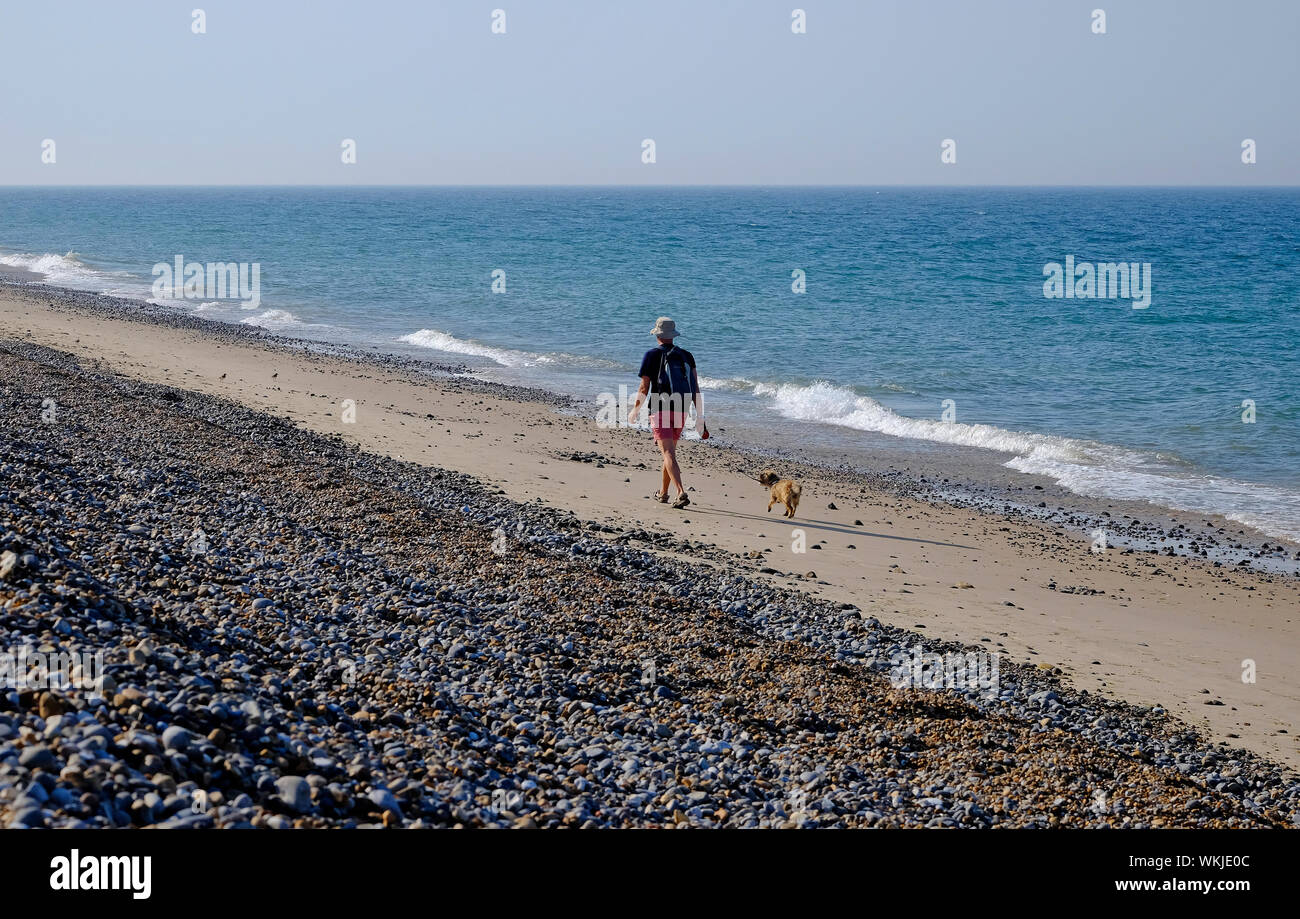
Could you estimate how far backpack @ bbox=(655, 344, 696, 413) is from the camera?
1232 cm

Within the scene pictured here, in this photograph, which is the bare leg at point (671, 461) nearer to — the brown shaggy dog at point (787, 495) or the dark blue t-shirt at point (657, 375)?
the dark blue t-shirt at point (657, 375)

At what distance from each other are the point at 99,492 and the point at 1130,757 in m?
8.73

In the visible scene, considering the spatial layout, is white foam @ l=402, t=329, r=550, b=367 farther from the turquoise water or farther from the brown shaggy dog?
the brown shaggy dog

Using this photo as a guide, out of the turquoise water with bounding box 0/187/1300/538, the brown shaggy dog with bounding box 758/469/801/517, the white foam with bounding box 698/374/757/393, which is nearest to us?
the brown shaggy dog with bounding box 758/469/801/517

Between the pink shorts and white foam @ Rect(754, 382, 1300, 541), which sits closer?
the pink shorts

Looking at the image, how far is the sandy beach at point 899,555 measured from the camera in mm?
9062

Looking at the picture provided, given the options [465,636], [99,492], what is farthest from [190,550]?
[465,636]

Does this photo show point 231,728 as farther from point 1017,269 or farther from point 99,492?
point 1017,269

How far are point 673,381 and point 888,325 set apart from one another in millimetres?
23200

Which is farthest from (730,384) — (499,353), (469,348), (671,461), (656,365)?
(656,365)

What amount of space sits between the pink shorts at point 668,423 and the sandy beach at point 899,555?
1001mm

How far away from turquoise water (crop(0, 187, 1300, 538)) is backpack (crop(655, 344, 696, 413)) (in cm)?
801

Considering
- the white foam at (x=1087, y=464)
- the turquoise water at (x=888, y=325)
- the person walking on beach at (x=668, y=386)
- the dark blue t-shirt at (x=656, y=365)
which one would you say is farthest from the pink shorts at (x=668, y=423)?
the turquoise water at (x=888, y=325)

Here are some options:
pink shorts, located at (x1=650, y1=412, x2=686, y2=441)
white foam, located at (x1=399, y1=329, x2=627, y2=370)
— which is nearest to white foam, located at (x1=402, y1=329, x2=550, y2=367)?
white foam, located at (x1=399, y1=329, x2=627, y2=370)
